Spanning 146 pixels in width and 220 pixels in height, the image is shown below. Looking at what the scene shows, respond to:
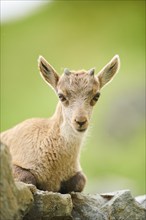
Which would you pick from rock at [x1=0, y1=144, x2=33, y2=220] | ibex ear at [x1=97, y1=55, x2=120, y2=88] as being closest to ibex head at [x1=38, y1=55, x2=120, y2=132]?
ibex ear at [x1=97, y1=55, x2=120, y2=88]

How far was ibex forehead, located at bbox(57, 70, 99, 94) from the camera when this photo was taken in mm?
12367

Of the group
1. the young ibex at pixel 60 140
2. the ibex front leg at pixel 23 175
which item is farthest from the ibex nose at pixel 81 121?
the ibex front leg at pixel 23 175

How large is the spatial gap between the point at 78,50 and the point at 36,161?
96.8 feet

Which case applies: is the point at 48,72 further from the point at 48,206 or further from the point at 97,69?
the point at 97,69

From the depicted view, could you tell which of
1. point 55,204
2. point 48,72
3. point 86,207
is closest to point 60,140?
point 48,72

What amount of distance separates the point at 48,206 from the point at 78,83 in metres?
2.54

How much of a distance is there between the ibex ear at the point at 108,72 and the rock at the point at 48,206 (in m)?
2.79

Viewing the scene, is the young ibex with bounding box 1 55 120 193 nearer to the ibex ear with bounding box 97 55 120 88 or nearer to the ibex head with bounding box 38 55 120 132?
the ibex head with bounding box 38 55 120 132

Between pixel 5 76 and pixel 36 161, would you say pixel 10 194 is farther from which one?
pixel 5 76

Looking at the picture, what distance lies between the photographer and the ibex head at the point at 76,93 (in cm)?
1206

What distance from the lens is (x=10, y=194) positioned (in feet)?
30.2

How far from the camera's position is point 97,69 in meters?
33.7

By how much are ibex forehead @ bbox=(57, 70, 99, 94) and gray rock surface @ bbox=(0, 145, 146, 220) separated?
1.66 m

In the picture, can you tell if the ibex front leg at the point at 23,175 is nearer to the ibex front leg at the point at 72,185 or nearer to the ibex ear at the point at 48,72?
the ibex front leg at the point at 72,185
